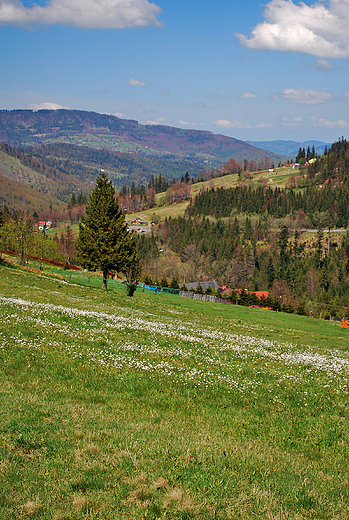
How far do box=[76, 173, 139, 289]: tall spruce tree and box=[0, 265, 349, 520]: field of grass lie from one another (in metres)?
40.7

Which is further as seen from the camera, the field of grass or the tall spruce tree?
the tall spruce tree

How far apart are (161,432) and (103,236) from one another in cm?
4935

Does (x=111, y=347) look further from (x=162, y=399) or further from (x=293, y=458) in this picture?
(x=293, y=458)

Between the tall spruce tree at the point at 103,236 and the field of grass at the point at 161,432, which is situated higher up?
the tall spruce tree at the point at 103,236

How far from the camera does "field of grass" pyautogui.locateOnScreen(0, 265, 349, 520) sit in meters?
5.46

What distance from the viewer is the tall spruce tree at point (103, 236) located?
2205 inches

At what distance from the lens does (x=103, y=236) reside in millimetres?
55750

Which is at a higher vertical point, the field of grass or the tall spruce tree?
the tall spruce tree

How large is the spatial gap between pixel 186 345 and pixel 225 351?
1.73 metres

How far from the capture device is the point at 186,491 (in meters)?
5.62

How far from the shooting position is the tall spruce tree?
5600 centimetres

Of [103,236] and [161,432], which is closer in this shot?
[161,432]

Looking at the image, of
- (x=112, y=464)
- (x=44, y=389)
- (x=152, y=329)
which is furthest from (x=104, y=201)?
(x=112, y=464)

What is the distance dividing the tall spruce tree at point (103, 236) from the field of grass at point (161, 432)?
40665 millimetres
